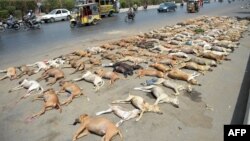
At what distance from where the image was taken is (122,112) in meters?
8.47

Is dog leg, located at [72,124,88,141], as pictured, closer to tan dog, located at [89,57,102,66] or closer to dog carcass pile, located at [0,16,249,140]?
dog carcass pile, located at [0,16,249,140]

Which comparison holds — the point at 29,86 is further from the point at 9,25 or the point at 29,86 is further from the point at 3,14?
the point at 3,14

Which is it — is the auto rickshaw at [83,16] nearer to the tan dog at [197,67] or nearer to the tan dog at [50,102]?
the tan dog at [197,67]

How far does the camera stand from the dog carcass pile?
9203mm

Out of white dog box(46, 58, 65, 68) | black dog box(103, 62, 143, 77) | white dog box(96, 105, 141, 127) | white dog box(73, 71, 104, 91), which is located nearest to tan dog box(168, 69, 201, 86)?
black dog box(103, 62, 143, 77)

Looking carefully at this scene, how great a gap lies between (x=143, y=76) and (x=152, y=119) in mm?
3566

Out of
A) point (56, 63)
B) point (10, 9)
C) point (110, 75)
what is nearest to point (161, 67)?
point (110, 75)

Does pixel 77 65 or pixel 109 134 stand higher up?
pixel 77 65

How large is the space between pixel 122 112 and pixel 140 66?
451cm

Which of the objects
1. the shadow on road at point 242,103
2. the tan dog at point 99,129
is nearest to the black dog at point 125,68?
the shadow on road at point 242,103

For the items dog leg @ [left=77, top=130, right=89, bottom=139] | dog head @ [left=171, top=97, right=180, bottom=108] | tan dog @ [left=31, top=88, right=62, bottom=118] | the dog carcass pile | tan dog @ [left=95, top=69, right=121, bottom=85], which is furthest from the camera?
tan dog @ [left=95, top=69, right=121, bottom=85]

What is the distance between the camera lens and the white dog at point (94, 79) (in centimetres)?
1089

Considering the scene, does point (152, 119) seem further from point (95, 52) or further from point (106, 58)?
point (95, 52)

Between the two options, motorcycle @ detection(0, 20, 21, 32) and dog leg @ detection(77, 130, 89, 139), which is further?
motorcycle @ detection(0, 20, 21, 32)
